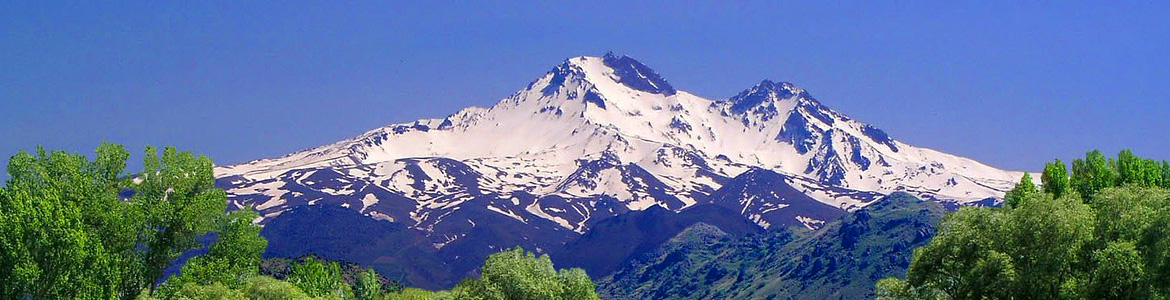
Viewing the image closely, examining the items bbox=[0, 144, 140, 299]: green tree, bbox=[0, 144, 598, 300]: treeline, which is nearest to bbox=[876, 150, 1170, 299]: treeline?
bbox=[0, 144, 598, 300]: treeline

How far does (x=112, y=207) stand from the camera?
92.8 meters

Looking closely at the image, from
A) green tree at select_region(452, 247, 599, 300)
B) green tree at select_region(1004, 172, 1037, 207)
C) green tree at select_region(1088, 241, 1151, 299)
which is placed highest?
green tree at select_region(1004, 172, 1037, 207)

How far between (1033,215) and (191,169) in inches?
2706

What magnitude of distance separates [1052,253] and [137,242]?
72.3 meters

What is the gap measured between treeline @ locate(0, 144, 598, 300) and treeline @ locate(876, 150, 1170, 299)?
28218 millimetres

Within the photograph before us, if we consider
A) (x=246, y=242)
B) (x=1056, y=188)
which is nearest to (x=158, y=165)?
(x=246, y=242)

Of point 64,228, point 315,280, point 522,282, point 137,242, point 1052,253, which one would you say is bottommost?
point 1052,253

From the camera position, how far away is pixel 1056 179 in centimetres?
12450

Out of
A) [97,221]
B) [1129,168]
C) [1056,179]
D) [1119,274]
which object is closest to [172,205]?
[97,221]

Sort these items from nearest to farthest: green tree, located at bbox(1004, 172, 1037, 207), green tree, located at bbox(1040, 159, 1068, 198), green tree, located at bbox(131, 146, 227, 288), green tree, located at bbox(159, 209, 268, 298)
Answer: green tree, located at bbox(159, 209, 268, 298)
green tree, located at bbox(131, 146, 227, 288)
green tree, located at bbox(1004, 172, 1037, 207)
green tree, located at bbox(1040, 159, 1068, 198)

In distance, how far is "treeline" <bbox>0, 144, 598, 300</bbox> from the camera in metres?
83.4

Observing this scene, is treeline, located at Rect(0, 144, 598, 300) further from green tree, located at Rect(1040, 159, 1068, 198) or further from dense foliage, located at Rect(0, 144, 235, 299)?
green tree, located at Rect(1040, 159, 1068, 198)

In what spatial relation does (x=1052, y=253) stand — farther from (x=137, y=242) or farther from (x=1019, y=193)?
(x=137, y=242)

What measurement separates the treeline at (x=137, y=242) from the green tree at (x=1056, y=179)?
58.1m
